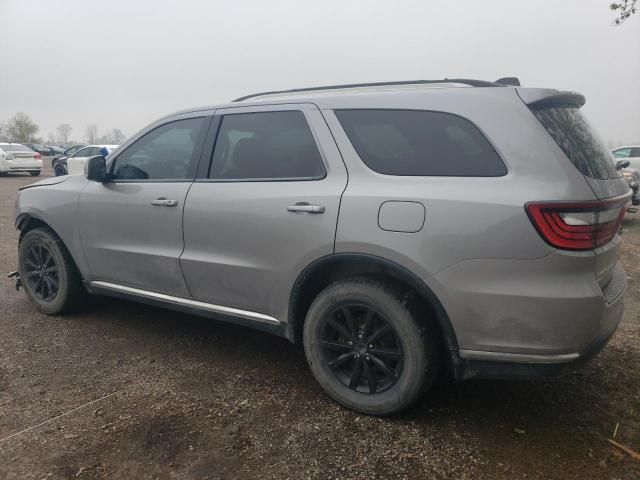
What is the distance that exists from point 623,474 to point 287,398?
1.74m

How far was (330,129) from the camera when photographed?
9.51 ft

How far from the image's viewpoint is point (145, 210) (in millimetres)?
3551

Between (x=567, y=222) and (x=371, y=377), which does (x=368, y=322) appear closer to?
(x=371, y=377)

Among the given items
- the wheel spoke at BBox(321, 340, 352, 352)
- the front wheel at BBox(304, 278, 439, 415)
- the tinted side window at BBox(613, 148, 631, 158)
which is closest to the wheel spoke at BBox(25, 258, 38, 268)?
the front wheel at BBox(304, 278, 439, 415)

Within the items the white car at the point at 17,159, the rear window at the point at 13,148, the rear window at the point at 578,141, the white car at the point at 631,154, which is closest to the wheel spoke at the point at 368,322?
the rear window at the point at 578,141

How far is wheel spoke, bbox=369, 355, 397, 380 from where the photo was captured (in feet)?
8.85

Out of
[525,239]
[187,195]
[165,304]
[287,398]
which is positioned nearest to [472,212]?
[525,239]

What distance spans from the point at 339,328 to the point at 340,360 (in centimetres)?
19

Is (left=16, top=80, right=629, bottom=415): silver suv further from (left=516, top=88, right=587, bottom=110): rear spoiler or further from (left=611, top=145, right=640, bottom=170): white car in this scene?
(left=611, top=145, right=640, bottom=170): white car

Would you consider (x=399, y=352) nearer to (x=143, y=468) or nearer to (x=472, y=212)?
(x=472, y=212)

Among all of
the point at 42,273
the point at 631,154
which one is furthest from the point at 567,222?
Result: the point at 631,154

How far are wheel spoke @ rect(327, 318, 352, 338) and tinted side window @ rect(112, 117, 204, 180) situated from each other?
143 centimetres

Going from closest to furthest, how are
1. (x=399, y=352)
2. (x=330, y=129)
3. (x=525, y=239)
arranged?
1. (x=525, y=239)
2. (x=399, y=352)
3. (x=330, y=129)

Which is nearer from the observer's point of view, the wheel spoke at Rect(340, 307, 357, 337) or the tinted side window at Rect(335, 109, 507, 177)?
the tinted side window at Rect(335, 109, 507, 177)
